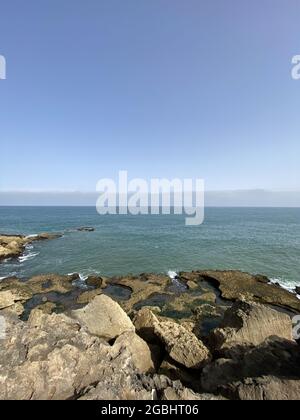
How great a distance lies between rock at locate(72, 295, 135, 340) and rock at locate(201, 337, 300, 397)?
5.80 m

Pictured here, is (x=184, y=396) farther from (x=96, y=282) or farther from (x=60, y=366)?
(x=96, y=282)

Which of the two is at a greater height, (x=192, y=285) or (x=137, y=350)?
(x=137, y=350)

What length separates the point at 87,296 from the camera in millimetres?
23422

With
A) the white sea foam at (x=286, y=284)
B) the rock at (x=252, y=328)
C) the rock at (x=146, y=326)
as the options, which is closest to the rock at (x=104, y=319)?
the rock at (x=146, y=326)

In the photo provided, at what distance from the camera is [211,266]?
33719mm

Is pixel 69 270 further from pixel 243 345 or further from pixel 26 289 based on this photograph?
pixel 243 345

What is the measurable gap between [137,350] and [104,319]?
3.23 metres

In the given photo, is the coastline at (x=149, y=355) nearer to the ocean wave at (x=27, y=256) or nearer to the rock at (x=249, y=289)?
the rock at (x=249, y=289)

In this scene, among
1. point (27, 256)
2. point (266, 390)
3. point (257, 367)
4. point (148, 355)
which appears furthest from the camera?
point (27, 256)

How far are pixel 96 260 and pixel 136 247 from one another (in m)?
11.1

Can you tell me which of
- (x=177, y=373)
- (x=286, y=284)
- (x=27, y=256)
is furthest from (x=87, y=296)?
(x=286, y=284)

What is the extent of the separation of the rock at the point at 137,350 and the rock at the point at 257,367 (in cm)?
323

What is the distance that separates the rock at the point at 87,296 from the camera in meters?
22.6

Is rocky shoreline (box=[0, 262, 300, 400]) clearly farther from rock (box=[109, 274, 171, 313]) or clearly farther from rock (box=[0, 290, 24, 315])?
rock (box=[109, 274, 171, 313])
